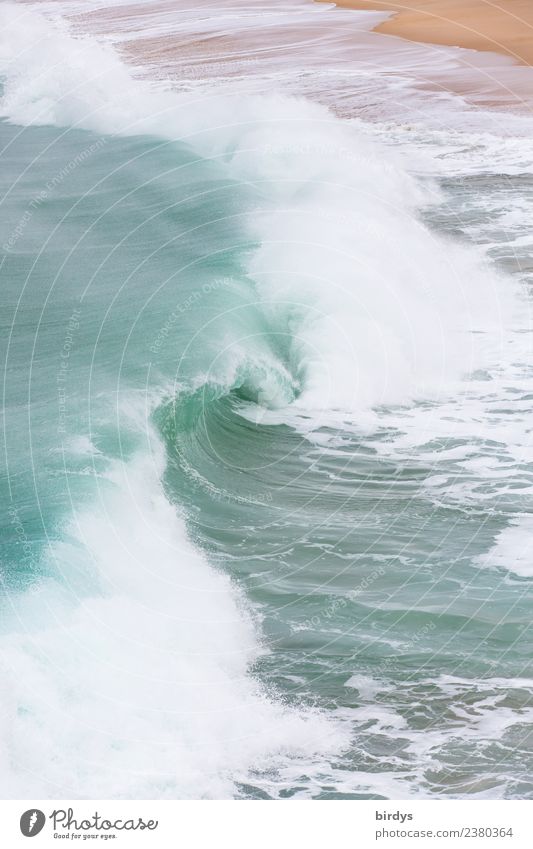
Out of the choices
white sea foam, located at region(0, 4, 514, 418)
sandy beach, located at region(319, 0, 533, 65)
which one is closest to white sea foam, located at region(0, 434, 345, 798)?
white sea foam, located at region(0, 4, 514, 418)

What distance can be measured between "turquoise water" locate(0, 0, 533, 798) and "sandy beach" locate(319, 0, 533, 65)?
52.7ft

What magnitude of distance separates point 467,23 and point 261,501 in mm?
30153

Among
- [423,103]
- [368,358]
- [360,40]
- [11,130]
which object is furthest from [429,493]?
[360,40]

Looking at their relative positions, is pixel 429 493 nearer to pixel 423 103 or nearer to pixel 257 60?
pixel 423 103

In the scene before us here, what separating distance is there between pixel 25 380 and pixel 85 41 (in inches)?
1025

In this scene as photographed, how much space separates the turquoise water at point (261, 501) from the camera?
888 cm

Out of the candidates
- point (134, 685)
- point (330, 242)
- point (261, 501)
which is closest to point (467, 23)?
point (330, 242)

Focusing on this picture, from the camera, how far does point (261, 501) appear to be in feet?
42.1

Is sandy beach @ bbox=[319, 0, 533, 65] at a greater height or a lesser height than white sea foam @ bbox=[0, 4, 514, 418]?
greater

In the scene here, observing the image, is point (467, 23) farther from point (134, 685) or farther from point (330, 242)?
point (134, 685)

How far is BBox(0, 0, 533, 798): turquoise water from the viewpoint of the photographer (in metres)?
8.88

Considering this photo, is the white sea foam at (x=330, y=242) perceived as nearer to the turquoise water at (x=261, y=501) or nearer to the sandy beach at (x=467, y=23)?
the turquoise water at (x=261, y=501)

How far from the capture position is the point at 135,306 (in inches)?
672

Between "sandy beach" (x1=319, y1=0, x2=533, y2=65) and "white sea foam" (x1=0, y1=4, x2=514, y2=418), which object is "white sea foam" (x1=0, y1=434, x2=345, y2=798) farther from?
"sandy beach" (x1=319, y1=0, x2=533, y2=65)
